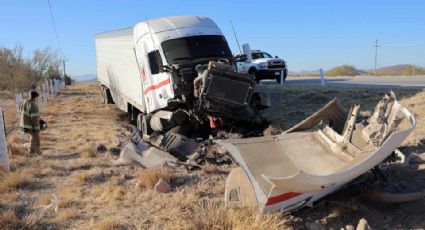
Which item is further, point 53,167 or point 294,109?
point 294,109

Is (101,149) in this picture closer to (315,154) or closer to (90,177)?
(90,177)

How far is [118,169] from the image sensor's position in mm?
8961

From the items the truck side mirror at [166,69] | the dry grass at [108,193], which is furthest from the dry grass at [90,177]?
the truck side mirror at [166,69]

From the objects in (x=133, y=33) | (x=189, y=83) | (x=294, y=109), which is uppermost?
(x=133, y=33)

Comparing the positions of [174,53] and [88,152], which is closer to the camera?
[88,152]

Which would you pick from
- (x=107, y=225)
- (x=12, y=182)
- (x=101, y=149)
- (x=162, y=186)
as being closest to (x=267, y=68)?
(x=101, y=149)

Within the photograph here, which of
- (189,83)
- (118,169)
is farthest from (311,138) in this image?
(189,83)

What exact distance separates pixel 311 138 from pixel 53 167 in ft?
17.1

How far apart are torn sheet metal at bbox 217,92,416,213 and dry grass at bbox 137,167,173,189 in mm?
1373

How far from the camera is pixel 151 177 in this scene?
7645 millimetres

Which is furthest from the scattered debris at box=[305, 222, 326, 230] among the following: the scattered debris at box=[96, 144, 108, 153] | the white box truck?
the scattered debris at box=[96, 144, 108, 153]

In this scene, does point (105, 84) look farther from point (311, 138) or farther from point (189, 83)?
point (311, 138)

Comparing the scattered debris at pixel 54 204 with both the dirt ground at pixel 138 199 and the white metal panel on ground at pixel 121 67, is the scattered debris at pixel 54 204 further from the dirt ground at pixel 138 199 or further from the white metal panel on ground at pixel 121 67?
the white metal panel on ground at pixel 121 67

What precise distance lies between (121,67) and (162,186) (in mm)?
10271
